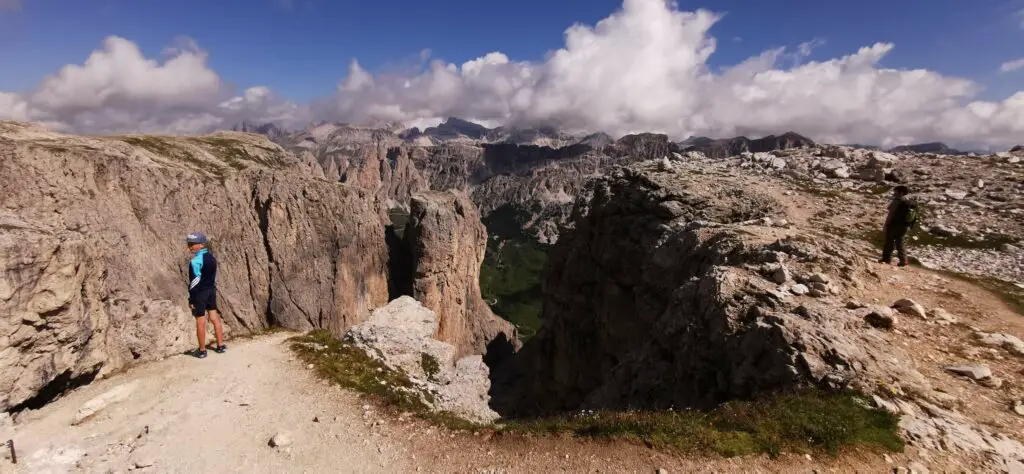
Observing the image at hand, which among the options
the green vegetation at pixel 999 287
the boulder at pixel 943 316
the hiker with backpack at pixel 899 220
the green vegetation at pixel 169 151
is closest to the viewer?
the boulder at pixel 943 316

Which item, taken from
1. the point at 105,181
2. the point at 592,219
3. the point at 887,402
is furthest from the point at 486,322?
the point at 887,402

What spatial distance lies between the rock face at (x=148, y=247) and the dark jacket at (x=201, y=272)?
12.5 feet

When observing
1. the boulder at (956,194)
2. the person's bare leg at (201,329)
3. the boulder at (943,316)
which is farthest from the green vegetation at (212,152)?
the boulder at (956,194)

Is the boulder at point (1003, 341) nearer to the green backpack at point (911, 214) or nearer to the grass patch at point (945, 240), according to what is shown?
the green backpack at point (911, 214)

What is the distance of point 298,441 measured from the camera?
43.2ft

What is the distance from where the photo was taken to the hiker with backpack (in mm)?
20969

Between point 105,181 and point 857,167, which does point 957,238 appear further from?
point 105,181

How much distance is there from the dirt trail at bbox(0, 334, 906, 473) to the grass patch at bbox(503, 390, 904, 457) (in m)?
0.35

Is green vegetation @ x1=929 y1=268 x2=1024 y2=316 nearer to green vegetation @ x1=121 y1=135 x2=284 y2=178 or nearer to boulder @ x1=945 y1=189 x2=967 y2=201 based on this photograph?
boulder @ x1=945 y1=189 x2=967 y2=201

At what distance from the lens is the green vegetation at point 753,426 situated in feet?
35.2

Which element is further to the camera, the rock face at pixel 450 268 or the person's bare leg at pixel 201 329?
the rock face at pixel 450 268

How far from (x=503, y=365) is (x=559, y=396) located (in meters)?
60.0

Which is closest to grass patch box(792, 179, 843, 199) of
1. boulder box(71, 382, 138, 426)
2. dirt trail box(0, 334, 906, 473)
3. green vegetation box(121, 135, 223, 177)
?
dirt trail box(0, 334, 906, 473)

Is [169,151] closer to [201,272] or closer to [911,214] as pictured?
[201,272]
